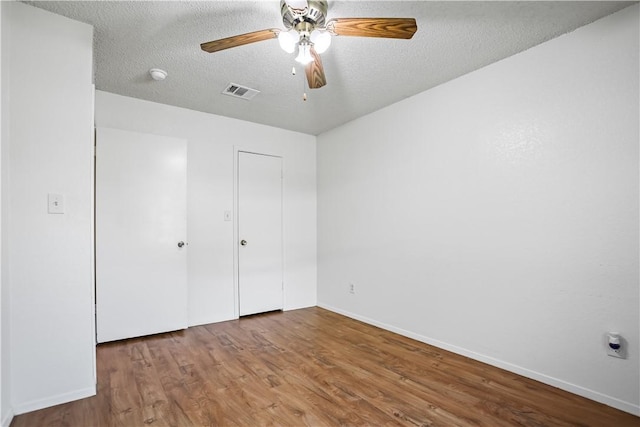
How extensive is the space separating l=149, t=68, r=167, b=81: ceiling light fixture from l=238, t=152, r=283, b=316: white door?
1.30 metres

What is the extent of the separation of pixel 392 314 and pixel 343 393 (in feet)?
4.60

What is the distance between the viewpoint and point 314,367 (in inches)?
97.9

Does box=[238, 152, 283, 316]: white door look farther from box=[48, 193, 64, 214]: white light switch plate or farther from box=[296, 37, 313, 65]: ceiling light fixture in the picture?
box=[296, 37, 313, 65]: ceiling light fixture

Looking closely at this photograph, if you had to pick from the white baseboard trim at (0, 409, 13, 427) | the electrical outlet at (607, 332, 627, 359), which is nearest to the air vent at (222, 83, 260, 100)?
the white baseboard trim at (0, 409, 13, 427)

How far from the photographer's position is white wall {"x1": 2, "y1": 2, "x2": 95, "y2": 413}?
186 centimetres

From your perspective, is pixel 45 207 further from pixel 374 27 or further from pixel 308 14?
pixel 374 27

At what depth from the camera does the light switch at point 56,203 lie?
1953mm

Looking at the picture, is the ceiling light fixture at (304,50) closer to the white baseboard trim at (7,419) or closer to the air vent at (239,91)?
the air vent at (239,91)

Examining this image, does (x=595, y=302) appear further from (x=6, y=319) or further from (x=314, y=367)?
(x=6, y=319)

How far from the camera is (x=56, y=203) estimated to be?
6.46 ft

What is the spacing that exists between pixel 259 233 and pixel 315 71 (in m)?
2.40

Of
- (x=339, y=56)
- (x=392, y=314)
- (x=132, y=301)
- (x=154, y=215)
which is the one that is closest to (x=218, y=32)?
(x=339, y=56)

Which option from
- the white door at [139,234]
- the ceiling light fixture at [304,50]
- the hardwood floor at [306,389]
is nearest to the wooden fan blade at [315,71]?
the ceiling light fixture at [304,50]

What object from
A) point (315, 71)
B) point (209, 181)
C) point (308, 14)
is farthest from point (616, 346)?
point (209, 181)
